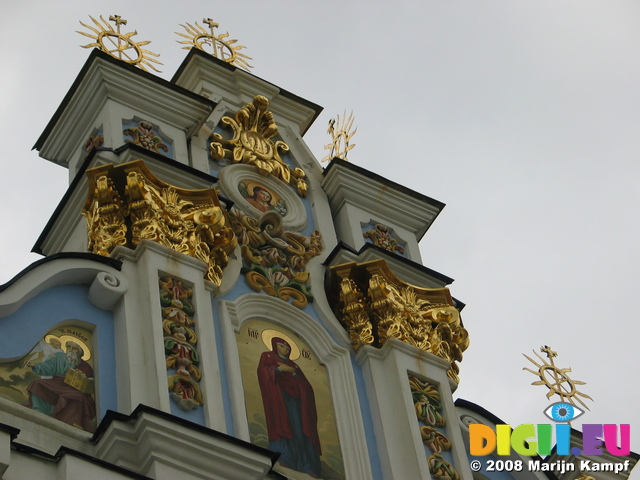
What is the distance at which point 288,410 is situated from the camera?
45.9 feet

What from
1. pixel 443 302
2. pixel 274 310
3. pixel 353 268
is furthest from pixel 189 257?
pixel 443 302

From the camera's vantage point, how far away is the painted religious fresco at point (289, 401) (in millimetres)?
13602

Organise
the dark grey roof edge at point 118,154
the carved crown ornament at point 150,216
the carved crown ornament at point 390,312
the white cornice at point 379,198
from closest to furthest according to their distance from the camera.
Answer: the carved crown ornament at point 150,216, the dark grey roof edge at point 118,154, the carved crown ornament at point 390,312, the white cornice at point 379,198

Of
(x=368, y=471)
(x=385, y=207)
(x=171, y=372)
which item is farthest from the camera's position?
→ (x=385, y=207)

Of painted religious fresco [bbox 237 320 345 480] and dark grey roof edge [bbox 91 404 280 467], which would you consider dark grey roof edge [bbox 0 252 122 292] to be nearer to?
painted religious fresco [bbox 237 320 345 480]

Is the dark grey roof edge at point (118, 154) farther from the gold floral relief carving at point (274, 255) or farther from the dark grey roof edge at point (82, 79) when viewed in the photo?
the dark grey roof edge at point (82, 79)

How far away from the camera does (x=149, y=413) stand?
12.0 metres

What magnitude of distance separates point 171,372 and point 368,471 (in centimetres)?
214

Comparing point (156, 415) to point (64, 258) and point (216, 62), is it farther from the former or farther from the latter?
point (216, 62)

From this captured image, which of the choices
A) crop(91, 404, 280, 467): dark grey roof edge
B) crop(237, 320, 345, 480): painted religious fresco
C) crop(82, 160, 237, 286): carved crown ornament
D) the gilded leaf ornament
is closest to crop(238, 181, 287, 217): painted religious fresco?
crop(82, 160, 237, 286): carved crown ornament

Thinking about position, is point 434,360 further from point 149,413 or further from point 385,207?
point 149,413

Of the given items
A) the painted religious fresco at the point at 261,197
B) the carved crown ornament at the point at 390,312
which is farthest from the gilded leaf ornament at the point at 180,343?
the painted religious fresco at the point at 261,197

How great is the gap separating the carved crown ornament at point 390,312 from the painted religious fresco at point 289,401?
69 cm

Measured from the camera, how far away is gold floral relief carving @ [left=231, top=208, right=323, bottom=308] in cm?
1502
